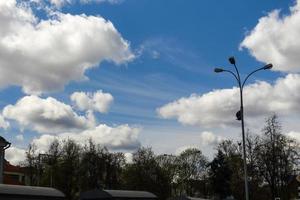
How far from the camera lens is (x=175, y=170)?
84.1 m

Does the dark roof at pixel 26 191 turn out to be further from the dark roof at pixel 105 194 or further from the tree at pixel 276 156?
the tree at pixel 276 156

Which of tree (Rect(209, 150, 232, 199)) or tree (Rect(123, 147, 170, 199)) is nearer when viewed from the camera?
tree (Rect(123, 147, 170, 199))

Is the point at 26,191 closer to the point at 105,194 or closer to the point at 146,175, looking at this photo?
the point at 105,194

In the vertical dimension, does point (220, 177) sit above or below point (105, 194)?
above

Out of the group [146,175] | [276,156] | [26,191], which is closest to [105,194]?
[26,191]

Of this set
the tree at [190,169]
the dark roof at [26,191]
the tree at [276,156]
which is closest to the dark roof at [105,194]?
the dark roof at [26,191]

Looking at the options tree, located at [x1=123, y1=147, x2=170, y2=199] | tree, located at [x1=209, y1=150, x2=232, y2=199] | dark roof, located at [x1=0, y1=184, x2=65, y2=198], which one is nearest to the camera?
dark roof, located at [x1=0, y1=184, x2=65, y2=198]

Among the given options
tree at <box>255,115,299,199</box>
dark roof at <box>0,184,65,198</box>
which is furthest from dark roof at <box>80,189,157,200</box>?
tree at <box>255,115,299,199</box>

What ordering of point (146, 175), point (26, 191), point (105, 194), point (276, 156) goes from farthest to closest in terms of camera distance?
point (146, 175) → point (276, 156) → point (105, 194) → point (26, 191)

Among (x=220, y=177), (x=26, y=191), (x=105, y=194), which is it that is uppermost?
(x=220, y=177)

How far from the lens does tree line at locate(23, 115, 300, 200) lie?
53.0m

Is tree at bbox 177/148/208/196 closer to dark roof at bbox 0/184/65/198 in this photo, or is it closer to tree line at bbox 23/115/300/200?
tree line at bbox 23/115/300/200

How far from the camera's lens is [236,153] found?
68.2 metres

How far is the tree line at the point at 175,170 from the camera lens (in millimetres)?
53031
